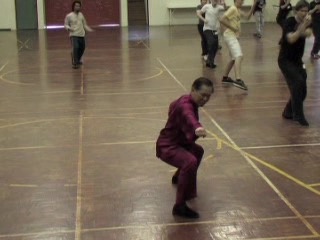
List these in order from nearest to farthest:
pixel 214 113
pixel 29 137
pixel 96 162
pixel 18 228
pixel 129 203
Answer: pixel 18 228, pixel 129 203, pixel 96 162, pixel 29 137, pixel 214 113

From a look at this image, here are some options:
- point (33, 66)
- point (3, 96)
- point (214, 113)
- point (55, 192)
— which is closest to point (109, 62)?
point (33, 66)

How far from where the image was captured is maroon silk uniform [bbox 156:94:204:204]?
15.8ft

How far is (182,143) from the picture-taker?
5090 millimetres

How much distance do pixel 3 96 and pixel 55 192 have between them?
564 centimetres

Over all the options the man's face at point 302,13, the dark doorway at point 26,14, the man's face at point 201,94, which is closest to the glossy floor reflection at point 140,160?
the man's face at point 201,94

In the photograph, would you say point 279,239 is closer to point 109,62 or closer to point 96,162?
point 96,162

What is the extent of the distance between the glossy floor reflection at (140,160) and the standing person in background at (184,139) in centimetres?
25

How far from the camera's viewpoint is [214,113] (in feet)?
29.5

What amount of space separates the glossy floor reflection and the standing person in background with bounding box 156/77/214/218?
0.25 meters

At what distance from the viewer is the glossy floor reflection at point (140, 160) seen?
16.0 ft

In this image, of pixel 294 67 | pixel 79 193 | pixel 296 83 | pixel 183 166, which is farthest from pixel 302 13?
pixel 79 193

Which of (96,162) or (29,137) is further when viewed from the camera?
(29,137)

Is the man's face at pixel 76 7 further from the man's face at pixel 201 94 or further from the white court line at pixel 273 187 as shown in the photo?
the man's face at pixel 201 94

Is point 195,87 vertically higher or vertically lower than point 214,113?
higher
